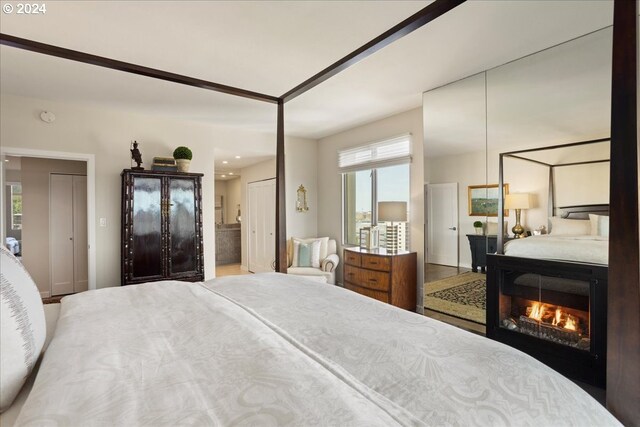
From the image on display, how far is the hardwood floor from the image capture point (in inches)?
262

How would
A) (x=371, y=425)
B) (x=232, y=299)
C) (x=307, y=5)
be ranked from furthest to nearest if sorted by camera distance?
(x=307, y=5), (x=232, y=299), (x=371, y=425)

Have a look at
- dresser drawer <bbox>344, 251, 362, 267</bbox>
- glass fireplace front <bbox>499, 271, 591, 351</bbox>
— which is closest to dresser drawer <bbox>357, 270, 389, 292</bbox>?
dresser drawer <bbox>344, 251, 362, 267</bbox>

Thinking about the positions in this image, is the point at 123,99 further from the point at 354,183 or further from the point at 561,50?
the point at 561,50

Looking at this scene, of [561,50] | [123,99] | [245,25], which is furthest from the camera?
[123,99]

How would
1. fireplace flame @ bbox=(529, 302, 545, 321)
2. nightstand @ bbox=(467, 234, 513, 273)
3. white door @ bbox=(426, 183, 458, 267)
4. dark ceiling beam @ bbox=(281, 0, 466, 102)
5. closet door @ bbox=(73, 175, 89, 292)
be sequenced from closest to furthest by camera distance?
dark ceiling beam @ bbox=(281, 0, 466, 102) < fireplace flame @ bbox=(529, 302, 545, 321) < nightstand @ bbox=(467, 234, 513, 273) < white door @ bbox=(426, 183, 458, 267) < closet door @ bbox=(73, 175, 89, 292)

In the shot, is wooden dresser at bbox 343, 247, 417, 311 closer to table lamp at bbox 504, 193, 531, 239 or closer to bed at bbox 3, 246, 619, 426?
table lamp at bbox 504, 193, 531, 239

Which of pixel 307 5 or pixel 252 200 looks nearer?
pixel 307 5

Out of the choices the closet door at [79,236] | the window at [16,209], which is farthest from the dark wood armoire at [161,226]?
the window at [16,209]

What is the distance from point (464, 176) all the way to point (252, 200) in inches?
177

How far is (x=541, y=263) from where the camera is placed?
2.57 m

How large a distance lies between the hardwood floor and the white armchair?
1964 millimetres

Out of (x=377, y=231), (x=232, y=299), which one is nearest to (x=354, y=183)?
(x=377, y=231)

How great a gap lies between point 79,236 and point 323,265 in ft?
13.2

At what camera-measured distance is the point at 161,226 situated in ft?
13.4
